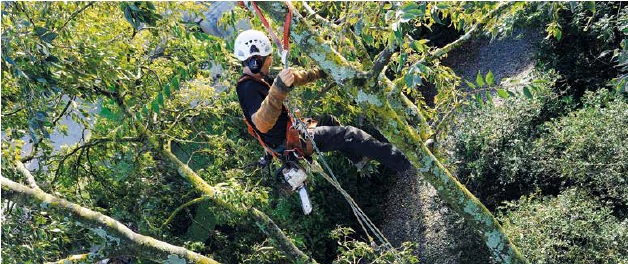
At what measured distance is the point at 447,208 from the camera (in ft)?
33.0

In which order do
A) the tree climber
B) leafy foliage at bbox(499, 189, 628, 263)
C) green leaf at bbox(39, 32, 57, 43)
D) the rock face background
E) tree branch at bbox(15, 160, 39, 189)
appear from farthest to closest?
1. the rock face background
2. leafy foliage at bbox(499, 189, 628, 263)
3. tree branch at bbox(15, 160, 39, 189)
4. green leaf at bbox(39, 32, 57, 43)
5. the tree climber

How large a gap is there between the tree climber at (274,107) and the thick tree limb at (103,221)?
1.29 metres

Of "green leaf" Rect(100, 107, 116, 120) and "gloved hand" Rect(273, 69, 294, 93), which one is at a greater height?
"green leaf" Rect(100, 107, 116, 120)

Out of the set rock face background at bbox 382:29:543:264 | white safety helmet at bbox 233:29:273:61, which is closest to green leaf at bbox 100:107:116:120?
white safety helmet at bbox 233:29:273:61

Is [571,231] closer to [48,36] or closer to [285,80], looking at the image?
[285,80]

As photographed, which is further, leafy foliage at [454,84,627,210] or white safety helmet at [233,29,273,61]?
leafy foliage at [454,84,627,210]

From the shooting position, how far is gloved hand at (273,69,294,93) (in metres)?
5.41

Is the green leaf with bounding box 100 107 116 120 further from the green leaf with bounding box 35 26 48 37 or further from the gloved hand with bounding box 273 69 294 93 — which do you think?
the gloved hand with bounding box 273 69 294 93

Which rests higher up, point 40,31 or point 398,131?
point 40,31

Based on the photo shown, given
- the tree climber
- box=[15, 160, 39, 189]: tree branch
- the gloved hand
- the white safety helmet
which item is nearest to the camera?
the gloved hand

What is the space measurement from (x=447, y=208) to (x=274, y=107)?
16.4 ft

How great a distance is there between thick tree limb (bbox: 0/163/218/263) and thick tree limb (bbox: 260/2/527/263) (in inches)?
88.1

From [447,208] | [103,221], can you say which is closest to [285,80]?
[103,221]

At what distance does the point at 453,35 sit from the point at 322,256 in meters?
4.69
